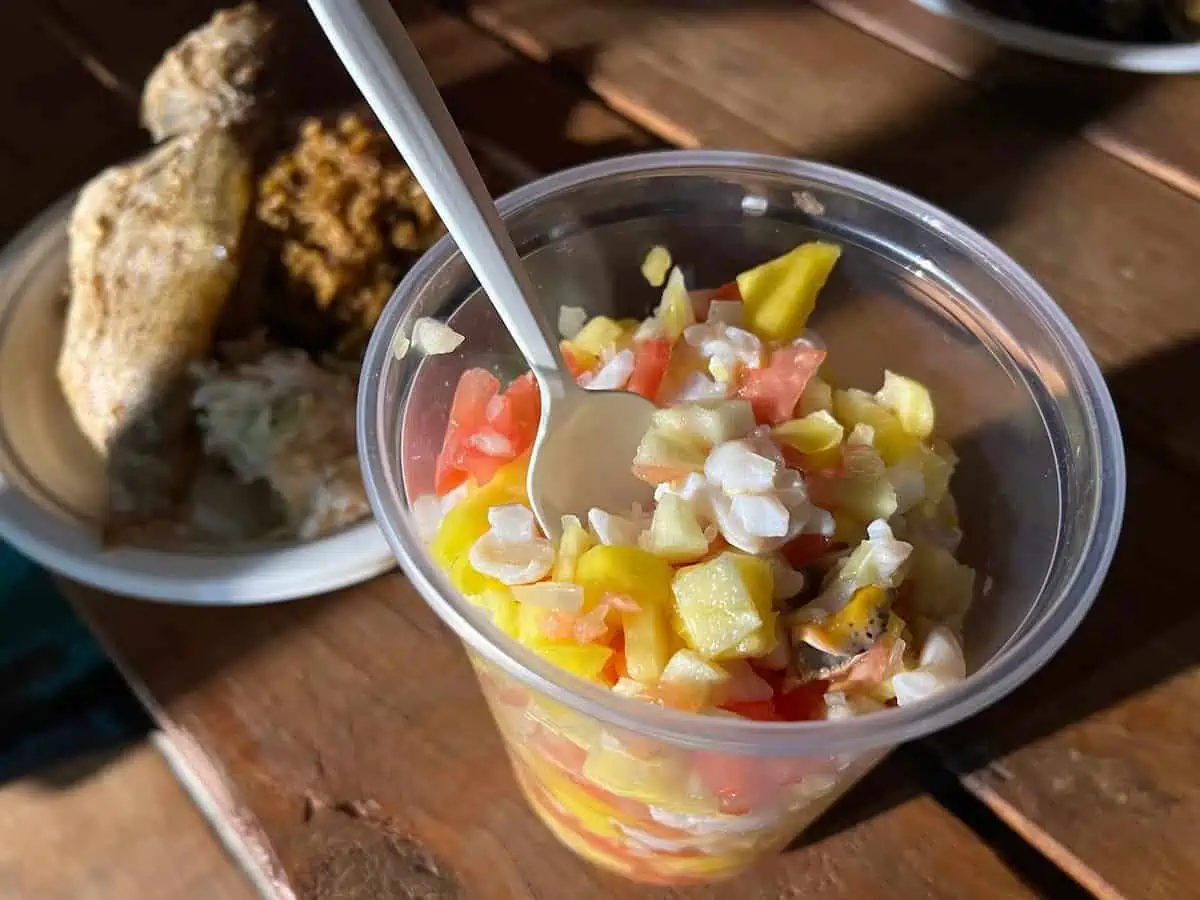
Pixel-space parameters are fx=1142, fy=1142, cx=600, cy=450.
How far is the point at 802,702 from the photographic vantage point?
1.80 feet

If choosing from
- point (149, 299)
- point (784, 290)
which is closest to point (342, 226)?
point (149, 299)

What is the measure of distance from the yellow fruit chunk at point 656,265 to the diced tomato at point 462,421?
0.15 m

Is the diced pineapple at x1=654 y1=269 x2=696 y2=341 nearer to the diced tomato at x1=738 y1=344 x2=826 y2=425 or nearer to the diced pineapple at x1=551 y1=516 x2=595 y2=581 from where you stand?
the diced tomato at x1=738 y1=344 x2=826 y2=425

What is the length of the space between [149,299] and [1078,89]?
2.55 ft

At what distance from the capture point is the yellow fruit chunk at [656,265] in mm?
750

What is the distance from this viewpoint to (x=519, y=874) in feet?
2.12

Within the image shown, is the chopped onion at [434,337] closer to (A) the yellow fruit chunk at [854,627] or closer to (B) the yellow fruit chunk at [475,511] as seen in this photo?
(B) the yellow fruit chunk at [475,511]

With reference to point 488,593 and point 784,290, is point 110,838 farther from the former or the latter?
point 784,290

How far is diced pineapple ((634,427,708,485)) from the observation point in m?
0.57

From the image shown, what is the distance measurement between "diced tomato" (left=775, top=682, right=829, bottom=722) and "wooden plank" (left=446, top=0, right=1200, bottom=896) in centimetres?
17

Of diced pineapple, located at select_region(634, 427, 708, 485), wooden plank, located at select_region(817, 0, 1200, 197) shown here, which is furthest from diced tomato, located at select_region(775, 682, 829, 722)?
wooden plank, located at select_region(817, 0, 1200, 197)

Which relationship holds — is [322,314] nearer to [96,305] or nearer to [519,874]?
[96,305]

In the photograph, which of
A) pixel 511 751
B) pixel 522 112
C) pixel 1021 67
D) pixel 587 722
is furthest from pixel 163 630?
pixel 1021 67

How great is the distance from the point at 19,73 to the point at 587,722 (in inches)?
35.6
